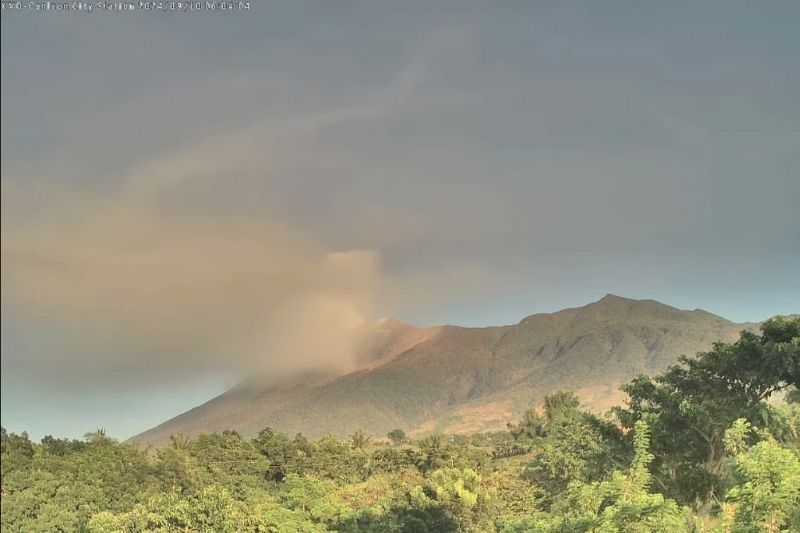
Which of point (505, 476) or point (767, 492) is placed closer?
point (767, 492)

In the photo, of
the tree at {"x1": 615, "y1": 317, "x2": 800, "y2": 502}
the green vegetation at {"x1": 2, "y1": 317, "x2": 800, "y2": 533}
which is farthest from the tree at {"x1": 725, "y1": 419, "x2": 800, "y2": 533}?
the tree at {"x1": 615, "y1": 317, "x2": 800, "y2": 502}

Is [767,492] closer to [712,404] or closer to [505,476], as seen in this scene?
[712,404]

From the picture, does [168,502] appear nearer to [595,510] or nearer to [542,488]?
[595,510]

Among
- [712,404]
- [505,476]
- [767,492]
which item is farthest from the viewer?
[505,476]

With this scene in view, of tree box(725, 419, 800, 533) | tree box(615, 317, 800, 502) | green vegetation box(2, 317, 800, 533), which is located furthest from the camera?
tree box(615, 317, 800, 502)

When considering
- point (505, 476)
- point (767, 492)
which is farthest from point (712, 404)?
point (505, 476)

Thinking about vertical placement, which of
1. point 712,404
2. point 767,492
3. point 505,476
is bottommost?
point 505,476

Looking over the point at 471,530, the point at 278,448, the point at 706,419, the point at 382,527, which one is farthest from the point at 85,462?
the point at 706,419

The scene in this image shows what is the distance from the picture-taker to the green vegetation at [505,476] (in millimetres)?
12055

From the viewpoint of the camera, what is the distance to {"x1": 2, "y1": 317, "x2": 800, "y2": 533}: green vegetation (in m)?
12.1

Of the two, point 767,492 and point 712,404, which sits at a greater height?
point 712,404

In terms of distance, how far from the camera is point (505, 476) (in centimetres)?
6050

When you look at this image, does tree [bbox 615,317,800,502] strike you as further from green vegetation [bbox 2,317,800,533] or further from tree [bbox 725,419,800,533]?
tree [bbox 725,419,800,533]

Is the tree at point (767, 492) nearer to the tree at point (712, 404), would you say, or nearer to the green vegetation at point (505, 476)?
the green vegetation at point (505, 476)
